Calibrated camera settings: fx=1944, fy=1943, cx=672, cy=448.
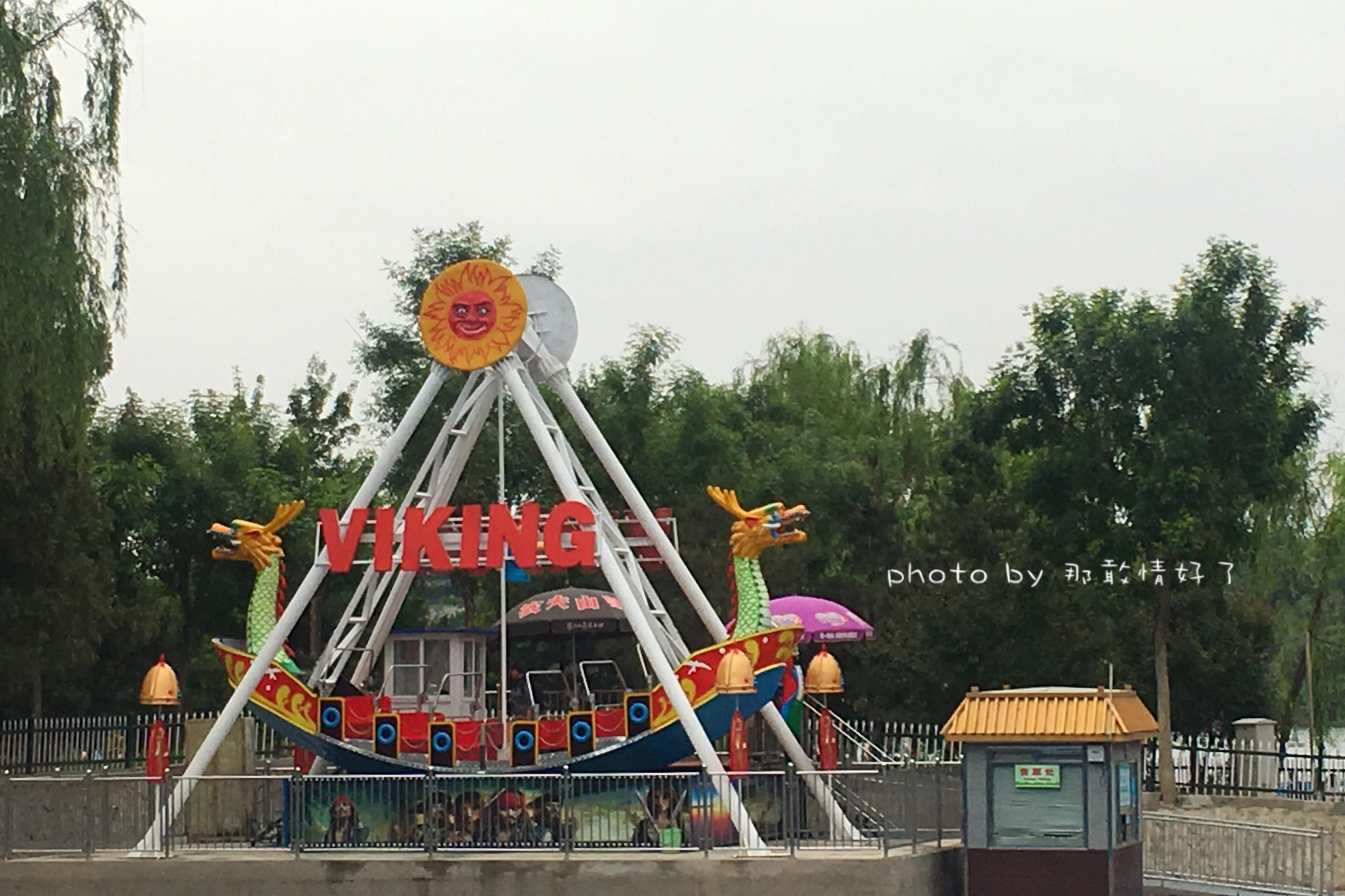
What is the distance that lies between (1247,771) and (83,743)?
70.4 feet

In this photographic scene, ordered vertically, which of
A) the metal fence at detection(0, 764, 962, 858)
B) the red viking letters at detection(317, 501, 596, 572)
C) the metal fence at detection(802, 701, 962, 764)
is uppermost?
the red viking letters at detection(317, 501, 596, 572)

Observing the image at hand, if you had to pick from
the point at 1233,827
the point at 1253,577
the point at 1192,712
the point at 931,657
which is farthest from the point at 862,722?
the point at 1233,827

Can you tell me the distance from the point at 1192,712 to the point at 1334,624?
29.7ft

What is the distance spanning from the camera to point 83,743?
121ft

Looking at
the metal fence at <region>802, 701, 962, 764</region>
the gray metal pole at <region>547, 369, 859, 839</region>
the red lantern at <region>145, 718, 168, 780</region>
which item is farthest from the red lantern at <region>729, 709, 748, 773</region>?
the metal fence at <region>802, 701, 962, 764</region>

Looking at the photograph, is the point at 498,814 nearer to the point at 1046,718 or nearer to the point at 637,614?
the point at 637,614

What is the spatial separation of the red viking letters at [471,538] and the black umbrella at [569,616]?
391cm

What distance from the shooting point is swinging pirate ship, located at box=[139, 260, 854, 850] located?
24.5 metres

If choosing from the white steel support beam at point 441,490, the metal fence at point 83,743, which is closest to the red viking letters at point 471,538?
the white steel support beam at point 441,490

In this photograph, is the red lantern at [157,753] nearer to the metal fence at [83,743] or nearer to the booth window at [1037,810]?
the metal fence at [83,743]

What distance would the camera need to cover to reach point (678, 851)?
22594 millimetres

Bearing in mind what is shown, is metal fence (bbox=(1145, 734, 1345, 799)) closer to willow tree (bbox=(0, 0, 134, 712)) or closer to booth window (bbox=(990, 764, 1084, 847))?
booth window (bbox=(990, 764, 1084, 847))

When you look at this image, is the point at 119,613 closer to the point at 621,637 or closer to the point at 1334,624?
the point at 621,637

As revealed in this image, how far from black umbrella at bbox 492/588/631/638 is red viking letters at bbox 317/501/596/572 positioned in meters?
3.91
